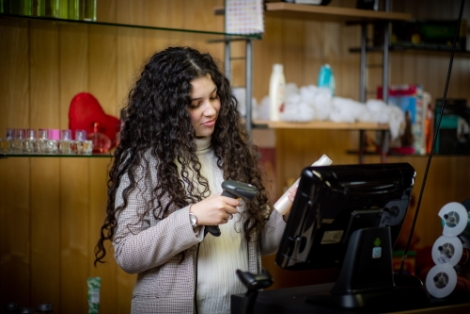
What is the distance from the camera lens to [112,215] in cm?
180

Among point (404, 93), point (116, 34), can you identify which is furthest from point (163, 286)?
point (404, 93)

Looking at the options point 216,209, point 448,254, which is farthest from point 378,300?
point 216,209

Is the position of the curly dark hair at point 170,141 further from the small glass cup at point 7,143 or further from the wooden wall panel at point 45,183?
the wooden wall panel at point 45,183

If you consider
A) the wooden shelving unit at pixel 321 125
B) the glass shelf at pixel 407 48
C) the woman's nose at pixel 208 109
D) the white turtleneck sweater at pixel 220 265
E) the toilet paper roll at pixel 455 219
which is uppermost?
the glass shelf at pixel 407 48

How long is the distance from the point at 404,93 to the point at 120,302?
1467mm

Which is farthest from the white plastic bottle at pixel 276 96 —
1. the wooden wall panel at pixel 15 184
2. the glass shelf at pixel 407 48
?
the wooden wall panel at pixel 15 184

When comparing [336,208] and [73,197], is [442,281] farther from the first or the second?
[73,197]

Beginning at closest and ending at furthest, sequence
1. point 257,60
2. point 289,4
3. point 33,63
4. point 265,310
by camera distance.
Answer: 1. point 265,310
2. point 33,63
3. point 289,4
4. point 257,60

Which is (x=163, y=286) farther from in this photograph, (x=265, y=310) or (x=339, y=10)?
(x=339, y=10)

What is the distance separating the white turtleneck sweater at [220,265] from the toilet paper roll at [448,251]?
0.50 metres

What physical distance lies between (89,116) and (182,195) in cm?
65

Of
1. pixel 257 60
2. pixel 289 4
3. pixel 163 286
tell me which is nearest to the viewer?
pixel 163 286

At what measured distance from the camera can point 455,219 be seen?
160 centimetres

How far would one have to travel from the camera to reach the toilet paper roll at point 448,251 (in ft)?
5.16
